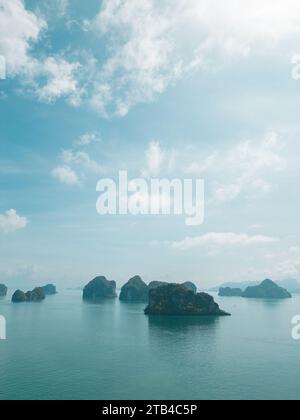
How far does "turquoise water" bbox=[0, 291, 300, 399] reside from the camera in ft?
230

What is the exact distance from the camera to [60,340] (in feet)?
405

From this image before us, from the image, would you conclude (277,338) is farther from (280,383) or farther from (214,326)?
(280,383)

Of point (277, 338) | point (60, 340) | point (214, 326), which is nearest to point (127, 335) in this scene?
point (60, 340)

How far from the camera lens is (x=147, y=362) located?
93.1 m

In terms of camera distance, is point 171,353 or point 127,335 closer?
point 171,353

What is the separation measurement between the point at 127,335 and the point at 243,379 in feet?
214

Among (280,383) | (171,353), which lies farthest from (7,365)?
(280,383)

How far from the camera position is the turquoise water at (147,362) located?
2756 inches

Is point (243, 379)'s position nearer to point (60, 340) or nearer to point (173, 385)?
point (173, 385)
